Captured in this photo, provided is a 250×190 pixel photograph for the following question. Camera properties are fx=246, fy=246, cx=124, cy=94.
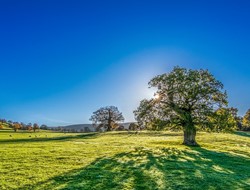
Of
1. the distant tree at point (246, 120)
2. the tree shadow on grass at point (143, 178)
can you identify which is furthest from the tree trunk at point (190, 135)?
the distant tree at point (246, 120)

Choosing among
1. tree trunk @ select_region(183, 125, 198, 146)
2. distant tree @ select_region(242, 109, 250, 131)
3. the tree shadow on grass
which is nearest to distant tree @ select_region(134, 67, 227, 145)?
tree trunk @ select_region(183, 125, 198, 146)

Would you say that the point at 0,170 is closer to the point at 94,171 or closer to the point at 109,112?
the point at 94,171

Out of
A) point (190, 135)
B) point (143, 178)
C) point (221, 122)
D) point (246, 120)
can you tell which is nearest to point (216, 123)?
point (221, 122)

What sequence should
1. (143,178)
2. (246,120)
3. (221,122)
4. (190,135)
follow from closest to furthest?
(143,178) < (221,122) < (190,135) < (246,120)

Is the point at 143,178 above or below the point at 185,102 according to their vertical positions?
below

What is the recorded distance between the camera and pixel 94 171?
51.0 ft

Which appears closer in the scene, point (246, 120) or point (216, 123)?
point (216, 123)

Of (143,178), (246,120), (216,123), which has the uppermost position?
(246,120)

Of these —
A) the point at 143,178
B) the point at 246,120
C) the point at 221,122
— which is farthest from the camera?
the point at 246,120

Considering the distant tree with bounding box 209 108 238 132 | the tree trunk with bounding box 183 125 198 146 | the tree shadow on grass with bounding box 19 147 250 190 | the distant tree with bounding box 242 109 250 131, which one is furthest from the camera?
the distant tree with bounding box 242 109 250 131

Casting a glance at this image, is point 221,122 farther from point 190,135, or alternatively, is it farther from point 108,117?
point 108,117

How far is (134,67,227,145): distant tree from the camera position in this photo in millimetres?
36906

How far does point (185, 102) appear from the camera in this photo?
37.6 metres

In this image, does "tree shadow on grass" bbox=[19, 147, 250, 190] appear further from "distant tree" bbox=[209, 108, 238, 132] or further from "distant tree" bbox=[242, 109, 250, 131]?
"distant tree" bbox=[242, 109, 250, 131]
